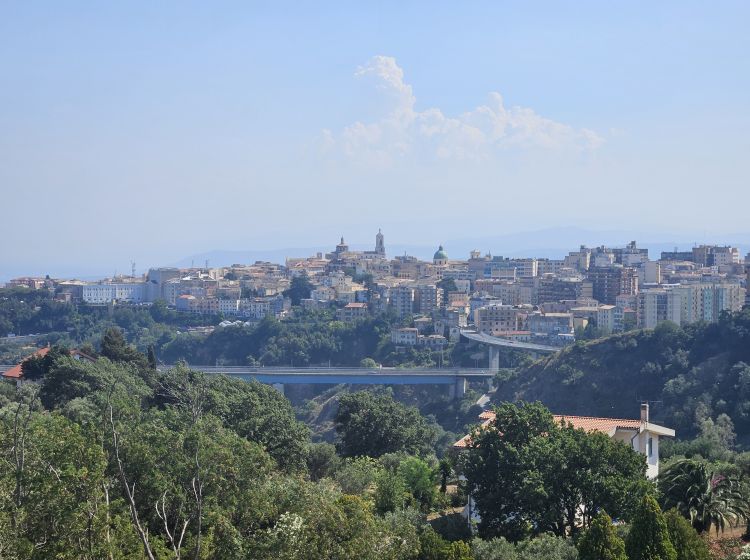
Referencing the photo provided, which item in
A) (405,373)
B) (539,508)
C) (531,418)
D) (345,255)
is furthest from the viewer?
(345,255)

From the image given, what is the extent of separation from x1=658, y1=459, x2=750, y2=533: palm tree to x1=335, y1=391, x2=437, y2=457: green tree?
1149cm

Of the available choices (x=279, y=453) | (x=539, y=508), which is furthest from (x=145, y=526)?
(x=279, y=453)

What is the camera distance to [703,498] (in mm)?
17641

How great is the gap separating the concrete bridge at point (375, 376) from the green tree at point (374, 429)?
38421 mm

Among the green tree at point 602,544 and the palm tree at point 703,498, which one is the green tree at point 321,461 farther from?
the green tree at point 602,544

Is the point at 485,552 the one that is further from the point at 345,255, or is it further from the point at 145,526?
the point at 345,255

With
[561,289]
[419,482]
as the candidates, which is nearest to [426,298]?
[561,289]

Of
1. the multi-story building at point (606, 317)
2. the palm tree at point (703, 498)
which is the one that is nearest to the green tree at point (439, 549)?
the palm tree at point (703, 498)

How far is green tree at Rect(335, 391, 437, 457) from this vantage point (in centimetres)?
2972

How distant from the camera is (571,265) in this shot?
121 meters

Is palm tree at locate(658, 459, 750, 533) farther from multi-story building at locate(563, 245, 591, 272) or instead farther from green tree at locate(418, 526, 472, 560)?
multi-story building at locate(563, 245, 591, 272)

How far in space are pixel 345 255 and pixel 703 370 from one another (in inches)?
3033

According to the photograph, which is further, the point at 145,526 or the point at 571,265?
the point at 571,265

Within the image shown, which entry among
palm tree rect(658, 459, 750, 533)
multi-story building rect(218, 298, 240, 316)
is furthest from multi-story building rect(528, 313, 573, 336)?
palm tree rect(658, 459, 750, 533)
